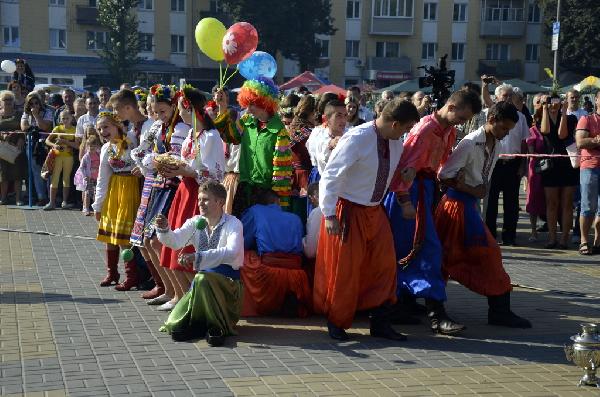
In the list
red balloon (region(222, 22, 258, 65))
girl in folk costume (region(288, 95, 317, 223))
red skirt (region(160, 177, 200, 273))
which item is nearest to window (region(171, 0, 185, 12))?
girl in folk costume (region(288, 95, 317, 223))

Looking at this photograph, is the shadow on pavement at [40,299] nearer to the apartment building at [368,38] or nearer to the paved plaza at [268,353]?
the paved plaza at [268,353]

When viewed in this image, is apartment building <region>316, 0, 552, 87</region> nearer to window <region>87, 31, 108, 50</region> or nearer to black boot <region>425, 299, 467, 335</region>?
window <region>87, 31, 108, 50</region>

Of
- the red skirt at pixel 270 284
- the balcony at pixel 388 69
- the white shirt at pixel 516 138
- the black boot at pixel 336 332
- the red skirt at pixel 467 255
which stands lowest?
the black boot at pixel 336 332

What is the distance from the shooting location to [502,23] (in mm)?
62688

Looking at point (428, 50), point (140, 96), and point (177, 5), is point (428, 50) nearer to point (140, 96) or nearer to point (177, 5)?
point (177, 5)

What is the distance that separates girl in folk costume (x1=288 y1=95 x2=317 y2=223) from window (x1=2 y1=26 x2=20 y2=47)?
5066 centimetres

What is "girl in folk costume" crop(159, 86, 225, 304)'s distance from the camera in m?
7.74

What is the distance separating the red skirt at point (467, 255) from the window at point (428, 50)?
5674cm

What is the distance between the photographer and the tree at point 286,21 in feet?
183

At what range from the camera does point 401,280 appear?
25.1ft

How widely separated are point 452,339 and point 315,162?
7.66ft

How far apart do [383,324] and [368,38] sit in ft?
188

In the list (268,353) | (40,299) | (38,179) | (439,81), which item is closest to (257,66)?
(439,81)

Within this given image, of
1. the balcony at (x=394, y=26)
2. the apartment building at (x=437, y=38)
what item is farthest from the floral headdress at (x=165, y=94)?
the balcony at (x=394, y=26)
